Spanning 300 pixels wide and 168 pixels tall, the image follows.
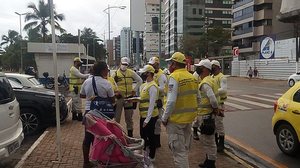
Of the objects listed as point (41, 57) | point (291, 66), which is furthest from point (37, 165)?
point (291, 66)

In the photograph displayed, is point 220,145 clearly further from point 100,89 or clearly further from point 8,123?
point 8,123

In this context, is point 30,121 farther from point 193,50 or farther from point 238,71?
point 193,50

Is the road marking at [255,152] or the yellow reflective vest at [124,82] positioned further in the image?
the yellow reflective vest at [124,82]

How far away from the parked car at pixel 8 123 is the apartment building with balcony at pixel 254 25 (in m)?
61.3

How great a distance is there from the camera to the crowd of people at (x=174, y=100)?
5086 millimetres

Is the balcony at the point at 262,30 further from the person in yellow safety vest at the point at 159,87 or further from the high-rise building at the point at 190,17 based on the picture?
the person in yellow safety vest at the point at 159,87

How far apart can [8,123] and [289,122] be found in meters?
4.95

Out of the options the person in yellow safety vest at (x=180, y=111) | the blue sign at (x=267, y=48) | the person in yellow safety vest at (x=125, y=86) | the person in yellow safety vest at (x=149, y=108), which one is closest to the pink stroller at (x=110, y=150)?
the person in yellow safety vest at (x=180, y=111)

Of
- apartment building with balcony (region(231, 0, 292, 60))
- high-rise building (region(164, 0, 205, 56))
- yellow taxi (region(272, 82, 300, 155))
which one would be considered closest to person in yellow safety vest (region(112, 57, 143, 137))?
yellow taxi (region(272, 82, 300, 155))

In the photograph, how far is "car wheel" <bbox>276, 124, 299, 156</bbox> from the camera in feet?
22.8

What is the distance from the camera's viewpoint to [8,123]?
18.3 ft

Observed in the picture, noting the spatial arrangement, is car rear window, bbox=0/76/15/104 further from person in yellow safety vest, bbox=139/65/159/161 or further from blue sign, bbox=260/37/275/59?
blue sign, bbox=260/37/275/59

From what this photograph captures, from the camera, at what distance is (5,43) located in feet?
301

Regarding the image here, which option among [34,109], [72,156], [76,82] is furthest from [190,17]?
[72,156]
